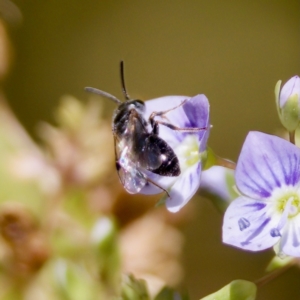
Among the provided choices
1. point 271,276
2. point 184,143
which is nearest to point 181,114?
point 184,143

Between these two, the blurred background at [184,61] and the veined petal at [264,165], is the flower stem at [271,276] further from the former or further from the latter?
the blurred background at [184,61]

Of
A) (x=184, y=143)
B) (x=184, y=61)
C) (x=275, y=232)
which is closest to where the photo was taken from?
(x=275, y=232)

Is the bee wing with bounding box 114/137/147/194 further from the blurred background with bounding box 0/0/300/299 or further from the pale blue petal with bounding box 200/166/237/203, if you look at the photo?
the blurred background with bounding box 0/0/300/299

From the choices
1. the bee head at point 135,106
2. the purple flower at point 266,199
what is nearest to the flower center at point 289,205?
the purple flower at point 266,199

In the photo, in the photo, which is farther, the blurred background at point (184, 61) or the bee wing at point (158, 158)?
the blurred background at point (184, 61)

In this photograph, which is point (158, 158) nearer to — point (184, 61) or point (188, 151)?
point (188, 151)

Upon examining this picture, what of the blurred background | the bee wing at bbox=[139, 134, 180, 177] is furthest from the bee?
the blurred background
